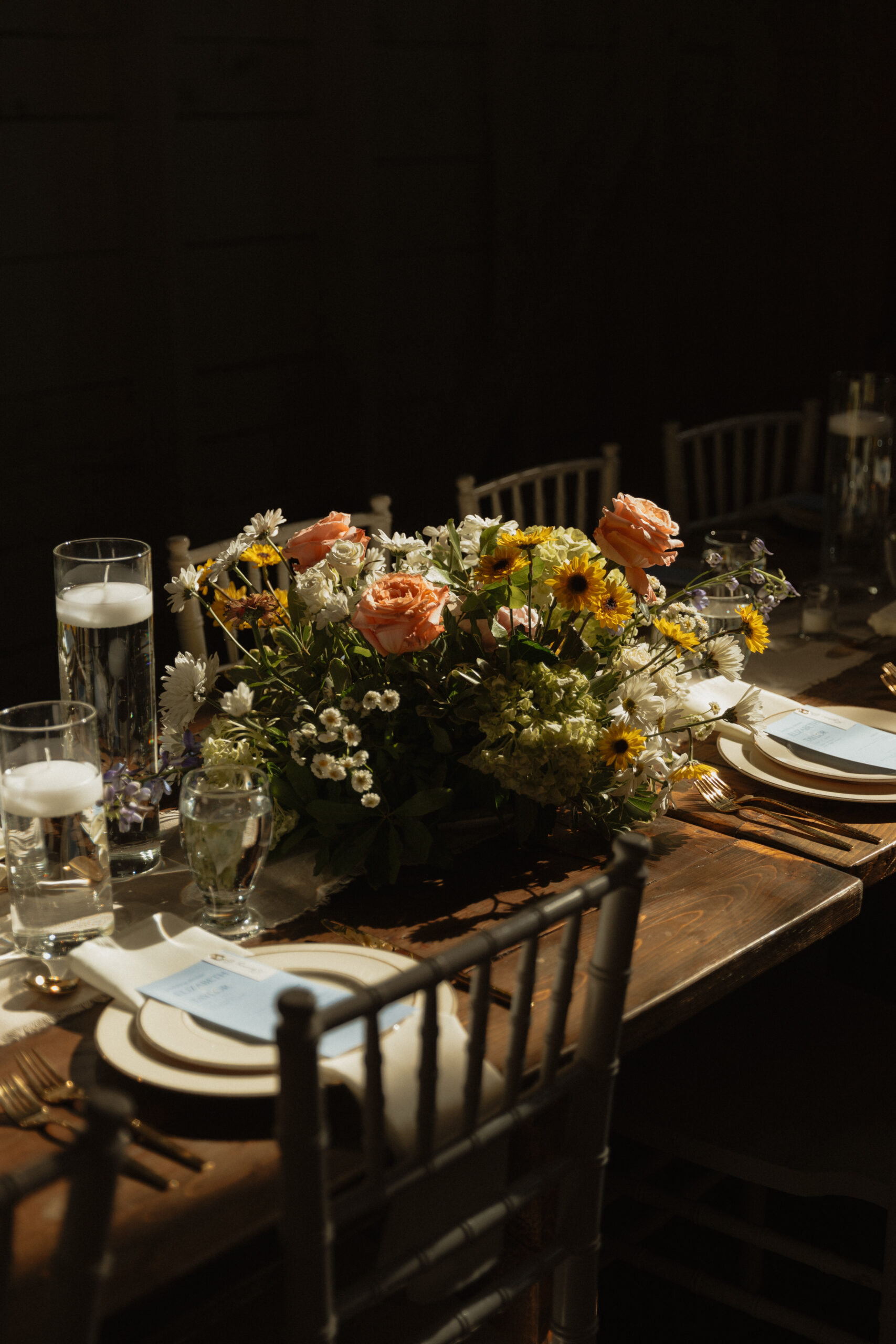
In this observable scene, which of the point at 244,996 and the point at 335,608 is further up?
the point at 335,608

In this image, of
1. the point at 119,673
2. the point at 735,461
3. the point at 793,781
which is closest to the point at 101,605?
the point at 119,673

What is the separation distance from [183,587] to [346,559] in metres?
0.18

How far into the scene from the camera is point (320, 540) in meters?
1.44

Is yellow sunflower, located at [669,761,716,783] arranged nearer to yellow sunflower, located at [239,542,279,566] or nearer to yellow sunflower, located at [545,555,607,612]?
yellow sunflower, located at [545,555,607,612]

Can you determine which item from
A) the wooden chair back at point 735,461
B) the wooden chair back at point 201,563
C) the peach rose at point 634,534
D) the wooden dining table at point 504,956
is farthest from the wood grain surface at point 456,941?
the wooden chair back at point 735,461

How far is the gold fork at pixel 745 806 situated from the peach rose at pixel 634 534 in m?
0.29

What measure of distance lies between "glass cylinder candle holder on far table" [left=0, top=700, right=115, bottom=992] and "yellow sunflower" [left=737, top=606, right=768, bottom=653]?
0.68m

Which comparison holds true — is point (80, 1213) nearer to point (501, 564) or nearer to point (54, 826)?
point (54, 826)

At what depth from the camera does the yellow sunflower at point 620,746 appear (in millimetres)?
1327

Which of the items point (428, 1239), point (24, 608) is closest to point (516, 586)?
point (428, 1239)

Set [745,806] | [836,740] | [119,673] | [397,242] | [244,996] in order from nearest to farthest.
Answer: [244,996]
[119,673]
[745,806]
[836,740]
[397,242]

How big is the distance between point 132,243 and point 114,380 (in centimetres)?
28

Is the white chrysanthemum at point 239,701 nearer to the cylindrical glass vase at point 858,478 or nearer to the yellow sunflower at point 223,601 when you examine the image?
the yellow sunflower at point 223,601

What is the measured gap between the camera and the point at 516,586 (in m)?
1.40
